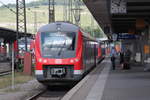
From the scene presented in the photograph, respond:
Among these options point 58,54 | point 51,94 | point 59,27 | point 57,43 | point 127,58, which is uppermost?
point 59,27

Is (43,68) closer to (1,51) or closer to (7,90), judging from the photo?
(7,90)

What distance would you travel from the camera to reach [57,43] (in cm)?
2142

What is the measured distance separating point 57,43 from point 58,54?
0.68 m

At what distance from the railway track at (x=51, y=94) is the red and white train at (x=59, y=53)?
1.95ft

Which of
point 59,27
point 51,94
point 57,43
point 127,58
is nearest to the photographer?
point 51,94

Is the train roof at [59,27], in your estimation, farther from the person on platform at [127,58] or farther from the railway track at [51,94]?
the person on platform at [127,58]

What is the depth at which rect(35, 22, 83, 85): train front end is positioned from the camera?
67.8ft

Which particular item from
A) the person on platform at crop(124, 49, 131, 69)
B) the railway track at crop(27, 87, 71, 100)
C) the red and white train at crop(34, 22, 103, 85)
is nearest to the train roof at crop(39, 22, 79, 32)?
the red and white train at crop(34, 22, 103, 85)

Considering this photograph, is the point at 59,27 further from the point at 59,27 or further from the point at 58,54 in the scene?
the point at 58,54

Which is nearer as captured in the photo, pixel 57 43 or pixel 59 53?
pixel 59 53

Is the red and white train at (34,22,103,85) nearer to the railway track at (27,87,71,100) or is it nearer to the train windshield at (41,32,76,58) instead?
the train windshield at (41,32,76,58)

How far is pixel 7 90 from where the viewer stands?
20859 mm

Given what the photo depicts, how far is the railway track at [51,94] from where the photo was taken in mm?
19217

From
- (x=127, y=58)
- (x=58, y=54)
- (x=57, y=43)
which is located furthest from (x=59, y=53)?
(x=127, y=58)
